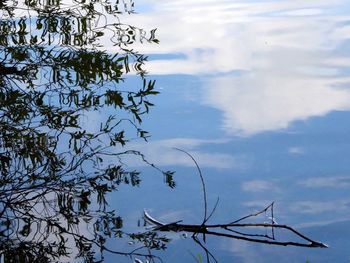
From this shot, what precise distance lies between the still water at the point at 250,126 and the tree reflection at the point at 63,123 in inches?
3.9

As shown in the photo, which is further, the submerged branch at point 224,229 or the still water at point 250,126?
the still water at point 250,126

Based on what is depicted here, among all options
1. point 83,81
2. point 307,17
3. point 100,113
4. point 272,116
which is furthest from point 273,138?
point 307,17

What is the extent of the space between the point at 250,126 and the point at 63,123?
79 centimetres

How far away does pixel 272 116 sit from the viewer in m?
3.38

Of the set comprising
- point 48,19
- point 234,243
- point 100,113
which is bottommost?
point 234,243

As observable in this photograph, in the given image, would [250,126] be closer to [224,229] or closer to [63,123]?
[63,123]

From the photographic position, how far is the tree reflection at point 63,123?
8.09 feet

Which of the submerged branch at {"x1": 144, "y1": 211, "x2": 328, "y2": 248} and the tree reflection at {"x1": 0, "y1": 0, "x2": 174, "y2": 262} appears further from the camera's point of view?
→ the tree reflection at {"x1": 0, "y1": 0, "x2": 174, "y2": 262}

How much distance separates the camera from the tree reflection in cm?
247

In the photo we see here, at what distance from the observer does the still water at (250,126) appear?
254 cm

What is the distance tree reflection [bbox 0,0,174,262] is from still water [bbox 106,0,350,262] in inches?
3.9

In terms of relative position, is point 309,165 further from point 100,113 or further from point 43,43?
point 43,43

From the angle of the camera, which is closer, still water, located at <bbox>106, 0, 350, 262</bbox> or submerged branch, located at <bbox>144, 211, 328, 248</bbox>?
submerged branch, located at <bbox>144, 211, 328, 248</bbox>

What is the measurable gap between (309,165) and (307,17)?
2.37 metres
